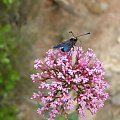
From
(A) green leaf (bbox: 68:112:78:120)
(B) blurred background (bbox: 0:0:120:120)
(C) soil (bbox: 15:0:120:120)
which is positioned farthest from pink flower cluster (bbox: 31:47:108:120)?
(C) soil (bbox: 15:0:120:120)

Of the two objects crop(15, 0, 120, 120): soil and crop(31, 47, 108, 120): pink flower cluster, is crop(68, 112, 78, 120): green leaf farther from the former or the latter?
crop(15, 0, 120, 120): soil

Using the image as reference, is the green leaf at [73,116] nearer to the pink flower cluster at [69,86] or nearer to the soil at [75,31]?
the pink flower cluster at [69,86]

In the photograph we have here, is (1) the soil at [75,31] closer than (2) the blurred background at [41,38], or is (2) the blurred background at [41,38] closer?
(2) the blurred background at [41,38]

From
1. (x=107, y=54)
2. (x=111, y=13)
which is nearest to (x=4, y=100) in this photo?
(x=107, y=54)

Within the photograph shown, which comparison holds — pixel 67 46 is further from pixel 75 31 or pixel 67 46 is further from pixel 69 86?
pixel 75 31

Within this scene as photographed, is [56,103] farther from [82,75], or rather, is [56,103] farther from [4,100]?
[4,100]

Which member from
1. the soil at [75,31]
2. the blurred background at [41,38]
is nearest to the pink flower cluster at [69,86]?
the blurred background at [41,38]
